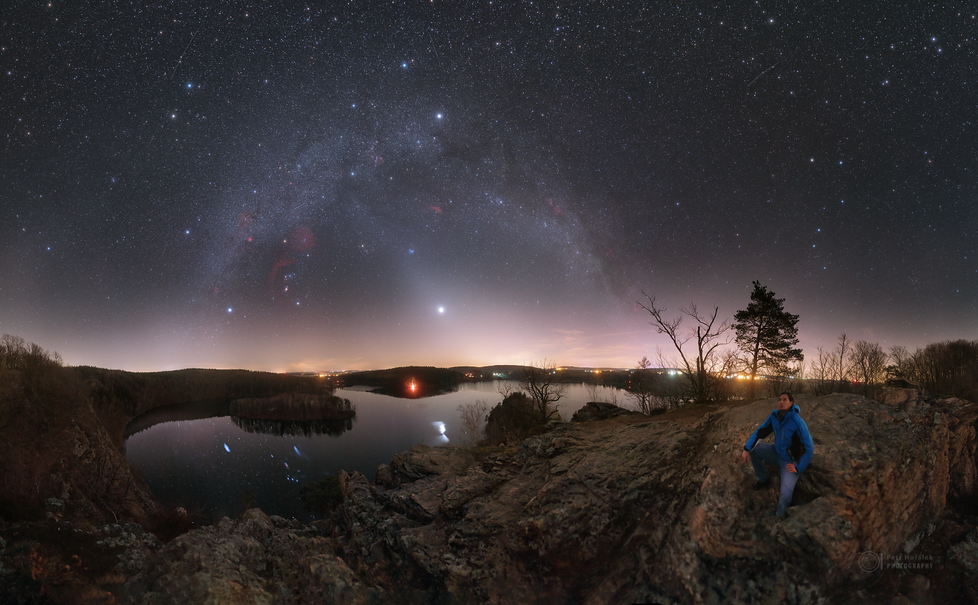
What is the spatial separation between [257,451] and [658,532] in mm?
69638

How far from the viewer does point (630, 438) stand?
493 inches

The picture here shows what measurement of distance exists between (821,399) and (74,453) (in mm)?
42035

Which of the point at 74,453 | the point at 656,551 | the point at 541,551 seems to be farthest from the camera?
the point at 74,453

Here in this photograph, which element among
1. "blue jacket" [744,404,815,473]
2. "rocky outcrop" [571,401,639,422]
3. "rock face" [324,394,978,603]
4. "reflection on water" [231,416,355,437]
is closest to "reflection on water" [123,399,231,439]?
"reflection on water" [231,416,355,437]

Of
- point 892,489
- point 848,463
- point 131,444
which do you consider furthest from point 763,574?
point 131,444

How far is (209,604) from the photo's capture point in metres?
10.1

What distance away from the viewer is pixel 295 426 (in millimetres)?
82375

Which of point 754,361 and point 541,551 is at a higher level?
point 754,361

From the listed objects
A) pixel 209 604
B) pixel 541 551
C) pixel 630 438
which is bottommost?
pixel 209 604

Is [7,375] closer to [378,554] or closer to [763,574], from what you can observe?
[378,554]

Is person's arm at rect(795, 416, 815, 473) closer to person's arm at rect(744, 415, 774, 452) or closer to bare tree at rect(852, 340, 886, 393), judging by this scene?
person's arm at rect(744, 415, 774, 452)

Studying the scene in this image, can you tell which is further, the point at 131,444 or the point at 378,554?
the point at 131,444

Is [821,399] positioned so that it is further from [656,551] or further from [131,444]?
[131,444]

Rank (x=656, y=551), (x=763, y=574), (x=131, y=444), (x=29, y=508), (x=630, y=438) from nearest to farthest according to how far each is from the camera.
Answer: (x=763, y=574) < (x=656, y=551) < (x=630, y=438) < (x=29, y=508) < (x=131, y=444)
